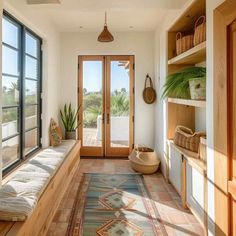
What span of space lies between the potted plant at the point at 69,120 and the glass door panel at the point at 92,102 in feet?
0.79

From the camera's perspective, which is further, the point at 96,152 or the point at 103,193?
the point at 96,152

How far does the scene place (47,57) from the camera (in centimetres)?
436

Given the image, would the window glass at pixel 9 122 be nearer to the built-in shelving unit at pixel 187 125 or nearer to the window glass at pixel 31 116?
the window glass at pixel 31 116

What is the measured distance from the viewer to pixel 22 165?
3.19 meters

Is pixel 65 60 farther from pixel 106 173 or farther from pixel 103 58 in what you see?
pixel 106 173

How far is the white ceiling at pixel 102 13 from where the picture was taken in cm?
309

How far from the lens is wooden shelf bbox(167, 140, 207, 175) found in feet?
8.26

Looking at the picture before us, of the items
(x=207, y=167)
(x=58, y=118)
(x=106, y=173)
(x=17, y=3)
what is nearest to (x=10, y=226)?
(x=207, y=167)

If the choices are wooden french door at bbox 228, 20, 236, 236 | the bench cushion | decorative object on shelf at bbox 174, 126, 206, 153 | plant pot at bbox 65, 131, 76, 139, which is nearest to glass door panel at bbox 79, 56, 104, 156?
plant pot at bbox 65, 131, 76, 139

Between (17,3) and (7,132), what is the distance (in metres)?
1.56

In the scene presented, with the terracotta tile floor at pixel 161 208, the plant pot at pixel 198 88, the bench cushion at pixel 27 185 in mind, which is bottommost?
the terracotta tile floor at pixel 161 208

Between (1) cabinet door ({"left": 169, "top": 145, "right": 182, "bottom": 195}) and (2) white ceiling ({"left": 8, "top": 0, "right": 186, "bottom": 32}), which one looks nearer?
(2) white ceiling ({"left": 8, "top": 0, "right": 186, "bottom": 32})

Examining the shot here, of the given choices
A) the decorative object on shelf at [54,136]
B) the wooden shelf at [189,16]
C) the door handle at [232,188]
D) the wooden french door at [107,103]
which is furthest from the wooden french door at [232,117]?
the wooden french door at [107,103]

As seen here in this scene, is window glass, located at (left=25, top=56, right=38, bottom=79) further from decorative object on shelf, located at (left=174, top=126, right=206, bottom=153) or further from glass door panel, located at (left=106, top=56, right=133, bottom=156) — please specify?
decorative object on shelf, located at (left=174, top=126, right=206, bottom=153)
